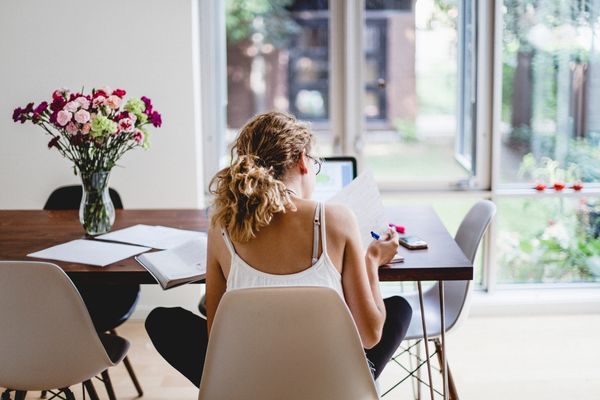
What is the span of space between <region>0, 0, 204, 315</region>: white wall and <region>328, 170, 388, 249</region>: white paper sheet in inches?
68.4

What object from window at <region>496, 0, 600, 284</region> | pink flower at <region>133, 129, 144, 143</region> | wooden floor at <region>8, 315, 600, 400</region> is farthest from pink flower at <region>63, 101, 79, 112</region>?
window at <region>496, 0, 600, 284</region>

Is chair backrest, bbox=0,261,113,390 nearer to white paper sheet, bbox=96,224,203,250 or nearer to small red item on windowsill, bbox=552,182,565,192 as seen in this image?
white paper sheet, bbox=96,224,203,250

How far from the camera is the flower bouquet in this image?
7.78 ft

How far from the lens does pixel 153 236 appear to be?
2475 millimetres

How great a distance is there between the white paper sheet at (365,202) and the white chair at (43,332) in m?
0.78

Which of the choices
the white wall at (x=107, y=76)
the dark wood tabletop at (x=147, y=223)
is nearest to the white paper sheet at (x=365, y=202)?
the dark wood tabletop at (x=147, y=223)

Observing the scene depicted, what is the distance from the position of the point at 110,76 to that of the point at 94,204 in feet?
4.40

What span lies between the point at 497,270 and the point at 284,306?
8.88ft

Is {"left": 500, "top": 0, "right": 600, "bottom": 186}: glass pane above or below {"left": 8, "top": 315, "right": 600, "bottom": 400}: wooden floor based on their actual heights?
above

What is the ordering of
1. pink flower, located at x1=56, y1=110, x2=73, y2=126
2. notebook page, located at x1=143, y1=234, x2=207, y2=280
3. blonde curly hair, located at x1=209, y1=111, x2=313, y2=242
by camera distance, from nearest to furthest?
blonde curly hair, located at x1=209, y1=111, x2=313, y2=242 < notebook page, located at x1=143, y1=234, x2=207, y2=280 < pink flower, located at x1=56, y1=110, x2=73, y2=126

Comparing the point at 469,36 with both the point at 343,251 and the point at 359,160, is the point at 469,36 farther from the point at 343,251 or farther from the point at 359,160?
the point at 343,251

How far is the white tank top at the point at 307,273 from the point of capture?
1.72 metres

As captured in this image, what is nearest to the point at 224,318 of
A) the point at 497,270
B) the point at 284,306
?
the point at 284,306

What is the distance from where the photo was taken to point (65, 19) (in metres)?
3.61
